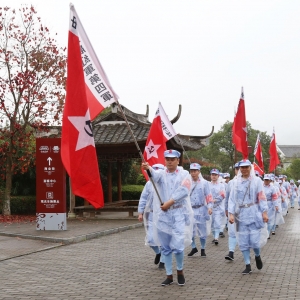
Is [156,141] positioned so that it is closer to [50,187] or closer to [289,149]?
[50,187]

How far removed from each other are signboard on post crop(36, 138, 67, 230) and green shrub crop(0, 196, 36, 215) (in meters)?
8.13

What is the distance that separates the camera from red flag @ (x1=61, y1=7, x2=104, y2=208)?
7.06 metres

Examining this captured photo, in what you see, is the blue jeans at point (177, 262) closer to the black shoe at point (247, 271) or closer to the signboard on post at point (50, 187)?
the black shoe at point (247, 271)

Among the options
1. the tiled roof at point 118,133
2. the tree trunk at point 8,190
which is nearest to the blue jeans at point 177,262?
the tiled roof at point 118,133

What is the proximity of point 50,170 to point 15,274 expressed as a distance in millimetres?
7952

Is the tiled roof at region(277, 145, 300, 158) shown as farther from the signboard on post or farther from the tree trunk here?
the signboard on post

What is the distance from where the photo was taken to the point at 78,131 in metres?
7.19

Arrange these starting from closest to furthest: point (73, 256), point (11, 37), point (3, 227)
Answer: point (73, 256) < point (3, 227) < point (11, 37)

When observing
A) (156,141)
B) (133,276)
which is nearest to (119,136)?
(156,141)

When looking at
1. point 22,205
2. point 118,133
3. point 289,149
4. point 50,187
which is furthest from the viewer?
point 289,149

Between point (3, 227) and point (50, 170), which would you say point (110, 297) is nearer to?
point (50, 170)

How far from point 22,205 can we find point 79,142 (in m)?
18.3

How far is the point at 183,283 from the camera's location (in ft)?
25.6

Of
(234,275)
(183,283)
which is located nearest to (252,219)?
(234,275)
